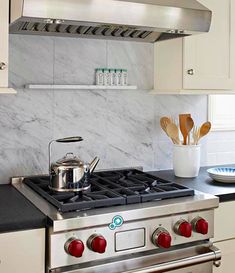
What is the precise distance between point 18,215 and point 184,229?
0.71 meters

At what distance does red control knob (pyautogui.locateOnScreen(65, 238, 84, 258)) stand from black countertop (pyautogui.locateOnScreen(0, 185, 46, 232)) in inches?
4.8

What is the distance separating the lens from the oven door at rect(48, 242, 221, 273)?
1854mm

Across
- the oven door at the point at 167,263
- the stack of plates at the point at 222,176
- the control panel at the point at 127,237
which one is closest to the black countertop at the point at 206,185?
the stack of plates at the point at 222,176

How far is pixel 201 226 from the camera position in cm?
205

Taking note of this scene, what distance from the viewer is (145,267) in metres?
1.94

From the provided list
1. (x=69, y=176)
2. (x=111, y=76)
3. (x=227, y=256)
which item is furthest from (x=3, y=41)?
(x=227, y=256)

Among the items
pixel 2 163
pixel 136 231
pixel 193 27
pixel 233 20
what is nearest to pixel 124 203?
pixel 136 231

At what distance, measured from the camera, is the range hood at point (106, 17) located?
1.87 meters

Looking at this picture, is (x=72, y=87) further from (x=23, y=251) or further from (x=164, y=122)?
(x=23, y=251)

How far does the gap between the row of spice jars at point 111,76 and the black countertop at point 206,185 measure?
60cm

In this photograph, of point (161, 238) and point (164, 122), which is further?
point (164, 122)

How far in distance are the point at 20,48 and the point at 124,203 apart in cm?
101

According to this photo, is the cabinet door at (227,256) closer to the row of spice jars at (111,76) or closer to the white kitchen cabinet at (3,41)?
the row of spice jars at (111,76)

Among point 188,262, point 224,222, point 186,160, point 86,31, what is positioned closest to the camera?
point 188,262
